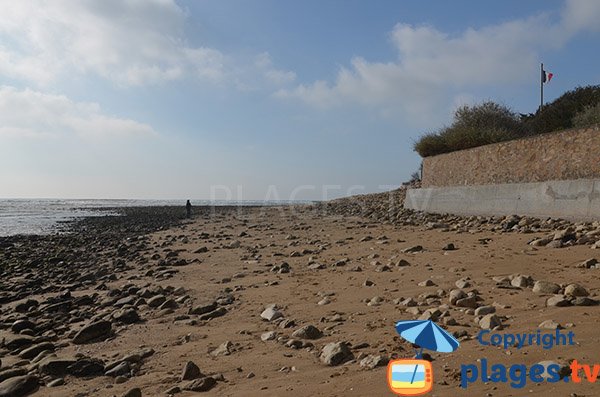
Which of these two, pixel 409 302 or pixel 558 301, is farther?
pixel 409 302

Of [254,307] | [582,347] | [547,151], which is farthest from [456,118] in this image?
[582,347]

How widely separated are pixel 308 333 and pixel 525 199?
326 inches

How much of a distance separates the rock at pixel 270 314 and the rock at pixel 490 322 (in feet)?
6.58

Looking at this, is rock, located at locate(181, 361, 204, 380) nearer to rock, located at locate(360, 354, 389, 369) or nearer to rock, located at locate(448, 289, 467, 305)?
rock, located at locate(360, 354, 389, 369)

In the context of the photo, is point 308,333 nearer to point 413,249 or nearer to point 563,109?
point 413,249

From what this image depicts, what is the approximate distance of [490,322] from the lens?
3.34 meters

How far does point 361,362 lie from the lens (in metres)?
3.00

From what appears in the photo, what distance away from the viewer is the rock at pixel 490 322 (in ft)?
10.9

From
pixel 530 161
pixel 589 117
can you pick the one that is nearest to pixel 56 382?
pixel 530 161

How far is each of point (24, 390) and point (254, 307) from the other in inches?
92.5

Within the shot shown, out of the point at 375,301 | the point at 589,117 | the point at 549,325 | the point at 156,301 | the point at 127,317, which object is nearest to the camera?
the point at 549,325

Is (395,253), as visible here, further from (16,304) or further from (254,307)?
(16,304)

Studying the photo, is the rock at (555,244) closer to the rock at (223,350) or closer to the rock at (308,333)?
the rock at (308,333)

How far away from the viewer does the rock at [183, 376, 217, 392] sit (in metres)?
3.02
